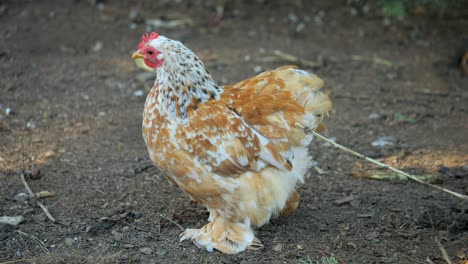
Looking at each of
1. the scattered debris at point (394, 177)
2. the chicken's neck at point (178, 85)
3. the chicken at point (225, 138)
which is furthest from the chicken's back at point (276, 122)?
the scattered debris at point (394, 177)

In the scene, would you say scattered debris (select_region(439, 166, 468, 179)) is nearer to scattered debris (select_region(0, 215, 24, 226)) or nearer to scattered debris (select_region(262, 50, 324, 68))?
scattered debris (select_region(262, 50, 324, 68))

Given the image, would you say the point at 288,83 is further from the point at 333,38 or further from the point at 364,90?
the point at 333,38

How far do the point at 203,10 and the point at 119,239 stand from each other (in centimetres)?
485

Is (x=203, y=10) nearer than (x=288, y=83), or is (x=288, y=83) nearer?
(x=288, y=83)

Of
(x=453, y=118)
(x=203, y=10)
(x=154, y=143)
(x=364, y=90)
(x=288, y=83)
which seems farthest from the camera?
(x=203, y=10)

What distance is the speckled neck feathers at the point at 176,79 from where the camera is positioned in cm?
407

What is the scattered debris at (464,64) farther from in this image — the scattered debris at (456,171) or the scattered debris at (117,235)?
the scattered debris at (117,235)

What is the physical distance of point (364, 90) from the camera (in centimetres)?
687

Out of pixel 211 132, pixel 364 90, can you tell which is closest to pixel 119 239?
pixel 211 132

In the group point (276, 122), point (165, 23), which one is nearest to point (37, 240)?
point (276, 122)

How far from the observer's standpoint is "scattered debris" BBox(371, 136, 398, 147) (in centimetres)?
586

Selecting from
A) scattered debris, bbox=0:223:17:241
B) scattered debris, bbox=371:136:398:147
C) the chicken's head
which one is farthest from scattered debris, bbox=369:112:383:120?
scattered debris, bbox=0:223:17:241

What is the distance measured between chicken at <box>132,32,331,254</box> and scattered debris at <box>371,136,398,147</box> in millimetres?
1658

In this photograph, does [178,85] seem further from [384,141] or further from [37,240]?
[384,141]
